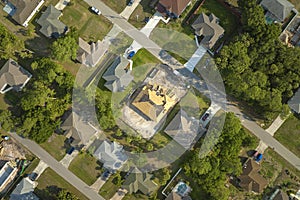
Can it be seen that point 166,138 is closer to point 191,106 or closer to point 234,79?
point 191,106

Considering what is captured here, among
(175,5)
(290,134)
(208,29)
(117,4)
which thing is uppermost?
(208,29)

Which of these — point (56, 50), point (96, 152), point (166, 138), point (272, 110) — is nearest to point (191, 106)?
point (166, 138)

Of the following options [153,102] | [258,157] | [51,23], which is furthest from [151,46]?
[258,157]

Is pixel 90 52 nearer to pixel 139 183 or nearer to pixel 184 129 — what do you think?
pixel 184 129

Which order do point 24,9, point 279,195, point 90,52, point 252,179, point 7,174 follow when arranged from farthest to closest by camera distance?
1. point 90,52
2. point 24,9
3. point 7,174
4. point 279,195
5. point 252,179

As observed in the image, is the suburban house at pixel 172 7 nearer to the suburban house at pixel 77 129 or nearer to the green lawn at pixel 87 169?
the suburban house at pixel 77 129

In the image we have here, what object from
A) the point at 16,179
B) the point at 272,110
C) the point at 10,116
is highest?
the point at 272,110
